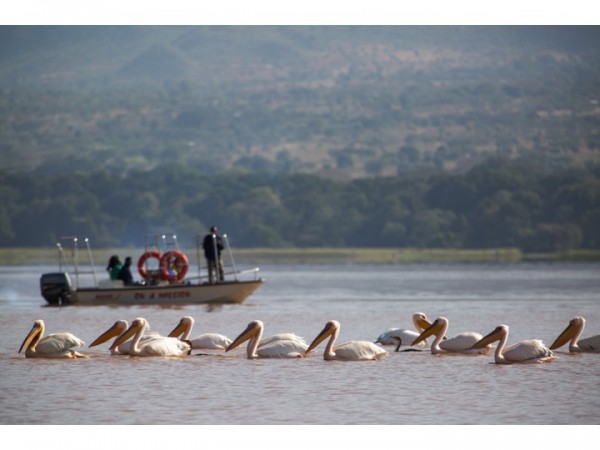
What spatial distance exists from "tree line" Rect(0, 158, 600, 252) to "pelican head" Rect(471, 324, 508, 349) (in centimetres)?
6754

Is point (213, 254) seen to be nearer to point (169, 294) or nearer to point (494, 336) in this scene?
point (169, 294)

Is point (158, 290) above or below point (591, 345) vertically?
above

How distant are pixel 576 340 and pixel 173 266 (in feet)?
45.5

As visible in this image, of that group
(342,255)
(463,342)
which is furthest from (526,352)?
(342,255)

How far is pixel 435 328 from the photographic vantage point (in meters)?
17.9

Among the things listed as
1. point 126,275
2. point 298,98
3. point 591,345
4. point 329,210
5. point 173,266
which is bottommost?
point 591,345

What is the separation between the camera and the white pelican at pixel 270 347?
17.1 m

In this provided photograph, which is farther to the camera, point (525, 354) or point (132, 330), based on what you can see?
point (132, 330)

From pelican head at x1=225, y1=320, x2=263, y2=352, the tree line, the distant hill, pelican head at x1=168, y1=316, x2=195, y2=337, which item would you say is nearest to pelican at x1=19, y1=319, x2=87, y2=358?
pelican head at x1=168, y1=316, x2=195, y2=337

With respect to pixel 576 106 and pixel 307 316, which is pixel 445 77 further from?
pixel 307 316

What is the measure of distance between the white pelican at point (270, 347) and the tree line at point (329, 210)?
68.3 m

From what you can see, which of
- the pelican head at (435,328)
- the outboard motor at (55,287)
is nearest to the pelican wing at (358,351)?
the pelican head at (435,328)

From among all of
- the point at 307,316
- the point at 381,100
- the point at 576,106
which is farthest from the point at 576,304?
the point at 381,100

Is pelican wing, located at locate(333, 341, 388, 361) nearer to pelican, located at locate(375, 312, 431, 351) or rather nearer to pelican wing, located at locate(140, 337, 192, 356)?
Answer: pelican, located at locate(375, 312, 431, 351)
